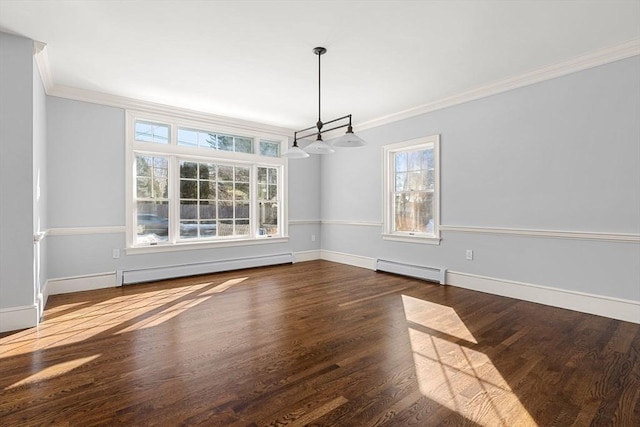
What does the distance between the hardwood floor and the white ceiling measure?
8.75 ft

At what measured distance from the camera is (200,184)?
5.38 m

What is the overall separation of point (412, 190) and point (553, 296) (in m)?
2.35

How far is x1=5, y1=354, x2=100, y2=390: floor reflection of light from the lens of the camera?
2.08m

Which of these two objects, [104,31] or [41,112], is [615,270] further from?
[41,112]

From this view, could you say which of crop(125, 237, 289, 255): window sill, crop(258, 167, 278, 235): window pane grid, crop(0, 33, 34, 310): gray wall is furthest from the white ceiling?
crop(125, 237, 289, 255): window sill

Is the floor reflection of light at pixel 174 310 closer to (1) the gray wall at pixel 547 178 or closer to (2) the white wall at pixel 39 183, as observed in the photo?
(2) the white wall at pixel 39 183

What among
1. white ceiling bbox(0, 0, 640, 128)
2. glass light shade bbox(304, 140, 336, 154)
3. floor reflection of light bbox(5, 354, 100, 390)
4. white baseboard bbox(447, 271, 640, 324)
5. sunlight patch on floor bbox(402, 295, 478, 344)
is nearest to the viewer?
floor reflection of light bbox(5, 354, 100, 390)

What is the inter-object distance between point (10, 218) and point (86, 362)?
1.65 m

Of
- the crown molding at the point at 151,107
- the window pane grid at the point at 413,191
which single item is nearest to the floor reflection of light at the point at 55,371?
the crown molding at the point at 151,107

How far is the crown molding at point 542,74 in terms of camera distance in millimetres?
3145

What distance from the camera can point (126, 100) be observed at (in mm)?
4555

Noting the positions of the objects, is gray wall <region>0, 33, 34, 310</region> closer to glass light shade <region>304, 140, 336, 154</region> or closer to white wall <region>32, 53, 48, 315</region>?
white wall <region>32, 53, 48, 315</region>

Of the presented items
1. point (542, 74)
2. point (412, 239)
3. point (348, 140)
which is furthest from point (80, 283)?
point (542, 74)

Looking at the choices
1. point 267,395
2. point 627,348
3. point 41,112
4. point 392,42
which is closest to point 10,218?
point 41,112
